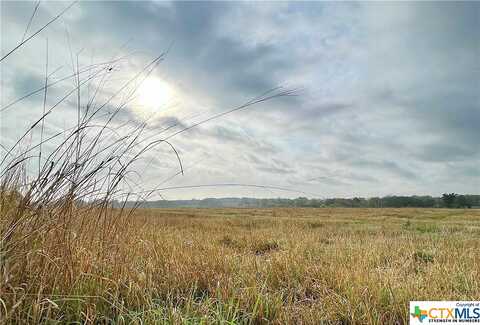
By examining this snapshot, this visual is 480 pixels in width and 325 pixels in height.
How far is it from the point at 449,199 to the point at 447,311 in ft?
378

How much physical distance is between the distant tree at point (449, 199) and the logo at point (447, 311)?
113 metres

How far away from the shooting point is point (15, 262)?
2018 millimetres

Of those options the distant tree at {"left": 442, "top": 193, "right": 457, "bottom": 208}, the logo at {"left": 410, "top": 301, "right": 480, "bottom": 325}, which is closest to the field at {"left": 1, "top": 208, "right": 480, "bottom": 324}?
the logo at {"left": 410, "top": 301, "right": 480, "bottom": 325}

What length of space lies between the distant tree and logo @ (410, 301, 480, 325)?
370ft

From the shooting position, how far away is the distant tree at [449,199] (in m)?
93.8

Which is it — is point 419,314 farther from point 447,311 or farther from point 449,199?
point 449,199

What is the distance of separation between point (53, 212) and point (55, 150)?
1.80 ft

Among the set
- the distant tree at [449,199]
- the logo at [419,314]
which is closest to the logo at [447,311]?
the logo at [419,314]

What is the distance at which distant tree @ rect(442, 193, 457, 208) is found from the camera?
93.8 m

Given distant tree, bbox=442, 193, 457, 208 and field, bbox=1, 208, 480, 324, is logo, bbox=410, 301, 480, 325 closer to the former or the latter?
field, bbox=1, 208, 480, 324

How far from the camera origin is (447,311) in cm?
257

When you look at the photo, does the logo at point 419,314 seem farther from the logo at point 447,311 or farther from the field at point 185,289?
the field at point 185,289

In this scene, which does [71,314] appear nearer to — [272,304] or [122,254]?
[122,254]

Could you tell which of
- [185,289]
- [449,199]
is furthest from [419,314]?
[449,199]
